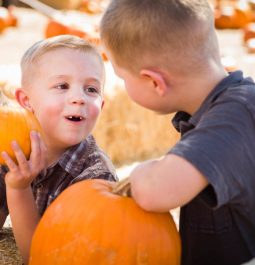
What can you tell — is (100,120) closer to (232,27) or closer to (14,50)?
(14,50)

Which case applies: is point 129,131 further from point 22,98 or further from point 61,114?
point 61,114

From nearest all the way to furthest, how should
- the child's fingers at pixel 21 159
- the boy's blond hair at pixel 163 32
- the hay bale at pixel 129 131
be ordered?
the boy's blond hair at pixel 163 32
the child's fingers at pixel 21 159
the hay bale at pixel 129 131

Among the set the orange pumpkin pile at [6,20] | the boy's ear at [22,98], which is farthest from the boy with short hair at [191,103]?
the orange pumpkin pile at [6,20]

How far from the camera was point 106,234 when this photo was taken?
216 centimetres

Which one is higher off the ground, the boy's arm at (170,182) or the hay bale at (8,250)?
the boy's arm at (170,182)

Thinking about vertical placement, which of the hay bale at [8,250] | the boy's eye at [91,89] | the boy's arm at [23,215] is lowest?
the hay bale at [8,250]

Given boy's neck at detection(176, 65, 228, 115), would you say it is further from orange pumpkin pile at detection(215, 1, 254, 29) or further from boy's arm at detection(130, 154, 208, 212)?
orange pumpkin pile at detection(215, 1, 254, 29)

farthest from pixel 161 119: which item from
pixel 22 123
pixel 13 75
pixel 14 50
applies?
pixel 22 123

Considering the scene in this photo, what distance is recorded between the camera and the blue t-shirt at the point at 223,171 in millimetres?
1987

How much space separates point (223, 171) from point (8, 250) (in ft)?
3.79

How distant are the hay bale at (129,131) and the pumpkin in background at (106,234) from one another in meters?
3.41

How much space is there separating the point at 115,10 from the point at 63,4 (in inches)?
463

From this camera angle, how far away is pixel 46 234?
226 cm

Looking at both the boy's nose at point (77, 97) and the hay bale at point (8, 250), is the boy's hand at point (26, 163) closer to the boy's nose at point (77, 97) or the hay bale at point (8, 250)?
the boy's nose at point (77, 97)
